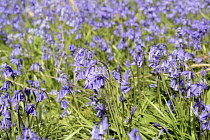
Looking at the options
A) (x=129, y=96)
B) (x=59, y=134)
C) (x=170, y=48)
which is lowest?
(x=59, y=134)

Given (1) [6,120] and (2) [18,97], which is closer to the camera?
(1) [6,120]

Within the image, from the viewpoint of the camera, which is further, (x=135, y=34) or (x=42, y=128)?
(x=135, y=34)

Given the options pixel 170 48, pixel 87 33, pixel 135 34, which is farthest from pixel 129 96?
pixel 87 33

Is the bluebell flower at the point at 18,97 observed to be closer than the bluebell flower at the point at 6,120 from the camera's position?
No

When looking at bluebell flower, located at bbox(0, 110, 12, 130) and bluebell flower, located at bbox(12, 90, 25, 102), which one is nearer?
bluebell flower, located at bbox(0, 110, 12, 130)

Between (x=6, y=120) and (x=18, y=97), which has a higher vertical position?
(x=18, y=97)

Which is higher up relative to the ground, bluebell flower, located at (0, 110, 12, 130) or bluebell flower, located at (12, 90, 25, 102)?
bluebell flower, located at (12, 90, 25, 102)

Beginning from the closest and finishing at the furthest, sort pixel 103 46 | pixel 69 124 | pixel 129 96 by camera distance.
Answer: pixel 69 124 < pixel 129 96 < pixel 103 46

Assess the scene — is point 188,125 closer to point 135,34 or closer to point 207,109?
point 207,109

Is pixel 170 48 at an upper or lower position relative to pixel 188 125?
upper

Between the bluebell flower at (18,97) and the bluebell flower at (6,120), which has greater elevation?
the bluebell flower at (18,97)

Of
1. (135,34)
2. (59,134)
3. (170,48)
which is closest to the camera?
(59,134)
